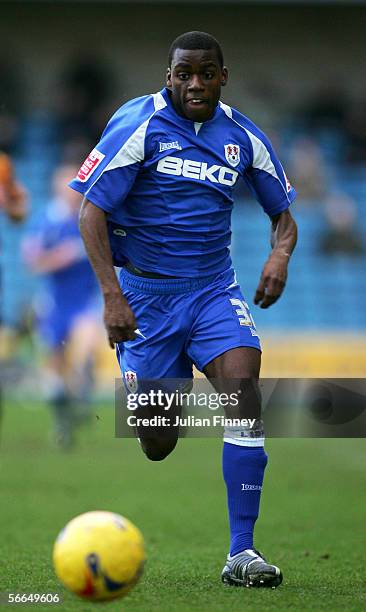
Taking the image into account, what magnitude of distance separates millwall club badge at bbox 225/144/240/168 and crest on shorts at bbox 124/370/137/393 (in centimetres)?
120

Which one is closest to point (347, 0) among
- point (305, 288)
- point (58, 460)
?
point (305, 288)

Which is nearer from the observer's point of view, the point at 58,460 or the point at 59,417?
the point at 58,460

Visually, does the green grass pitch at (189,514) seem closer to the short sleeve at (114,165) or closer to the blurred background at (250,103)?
the short sleeve at (114,165)

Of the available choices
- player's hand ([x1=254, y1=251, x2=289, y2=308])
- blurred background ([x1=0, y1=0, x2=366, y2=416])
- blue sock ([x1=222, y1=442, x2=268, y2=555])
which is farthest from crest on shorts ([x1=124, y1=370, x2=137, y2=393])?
blurred background ([x1=0, y1=0, x2=366, y2=416])

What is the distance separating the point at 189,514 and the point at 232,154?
338cm

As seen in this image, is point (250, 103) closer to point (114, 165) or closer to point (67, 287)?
point (67, 287)

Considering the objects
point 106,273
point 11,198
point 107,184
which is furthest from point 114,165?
point 11,198

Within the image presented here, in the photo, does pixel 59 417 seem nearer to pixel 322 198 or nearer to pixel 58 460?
pixel 58 460

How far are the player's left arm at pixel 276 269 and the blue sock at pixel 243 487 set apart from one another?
75cm

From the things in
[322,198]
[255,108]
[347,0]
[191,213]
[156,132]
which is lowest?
[191,213]

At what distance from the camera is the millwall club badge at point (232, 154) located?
6.04 meters

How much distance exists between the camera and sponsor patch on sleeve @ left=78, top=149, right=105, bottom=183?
5.84 metres

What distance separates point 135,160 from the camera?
19.2 feet

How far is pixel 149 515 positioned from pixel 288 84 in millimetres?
17773
